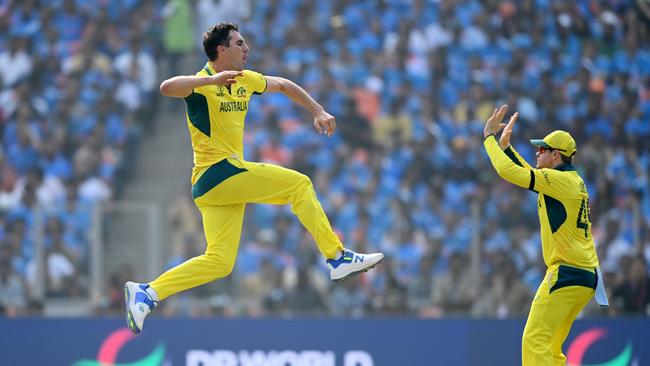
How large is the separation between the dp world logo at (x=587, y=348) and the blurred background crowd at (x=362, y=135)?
221 cm

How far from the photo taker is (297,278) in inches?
596

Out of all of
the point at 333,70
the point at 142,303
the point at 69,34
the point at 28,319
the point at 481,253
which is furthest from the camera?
the point at 69,34

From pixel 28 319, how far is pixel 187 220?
11.0 feet

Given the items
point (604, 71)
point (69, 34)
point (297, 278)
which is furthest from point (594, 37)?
point (69, 34)

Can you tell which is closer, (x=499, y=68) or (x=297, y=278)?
(x=297, y=278)

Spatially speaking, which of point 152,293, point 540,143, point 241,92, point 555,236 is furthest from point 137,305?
point 540,143

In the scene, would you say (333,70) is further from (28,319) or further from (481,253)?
(28,319)

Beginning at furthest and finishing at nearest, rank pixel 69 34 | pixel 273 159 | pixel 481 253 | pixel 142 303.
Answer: pixel 69 34
pixel 273 159
pixel 481 253
pixel 142 303

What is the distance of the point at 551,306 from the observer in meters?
9.71

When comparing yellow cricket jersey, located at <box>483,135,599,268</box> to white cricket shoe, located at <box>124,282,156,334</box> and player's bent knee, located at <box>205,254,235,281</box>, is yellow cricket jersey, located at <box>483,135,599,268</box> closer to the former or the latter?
player's bent knee, located at <box>205,254,235,281</box>

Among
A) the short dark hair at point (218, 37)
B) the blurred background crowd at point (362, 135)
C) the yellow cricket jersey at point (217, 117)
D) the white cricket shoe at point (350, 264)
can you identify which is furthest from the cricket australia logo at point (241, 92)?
the blurred background crowd at point (362, 135)

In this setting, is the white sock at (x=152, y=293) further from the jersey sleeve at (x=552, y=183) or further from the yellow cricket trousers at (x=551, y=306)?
the jersey sleeve at (x=552, y=183)

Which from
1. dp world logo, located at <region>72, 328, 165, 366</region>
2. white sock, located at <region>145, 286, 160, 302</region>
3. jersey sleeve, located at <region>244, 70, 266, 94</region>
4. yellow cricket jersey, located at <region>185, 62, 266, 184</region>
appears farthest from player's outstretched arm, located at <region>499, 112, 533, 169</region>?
dp world logo, located at <region>72, 328, 165, 366</region>

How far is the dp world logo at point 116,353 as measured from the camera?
1241cm
